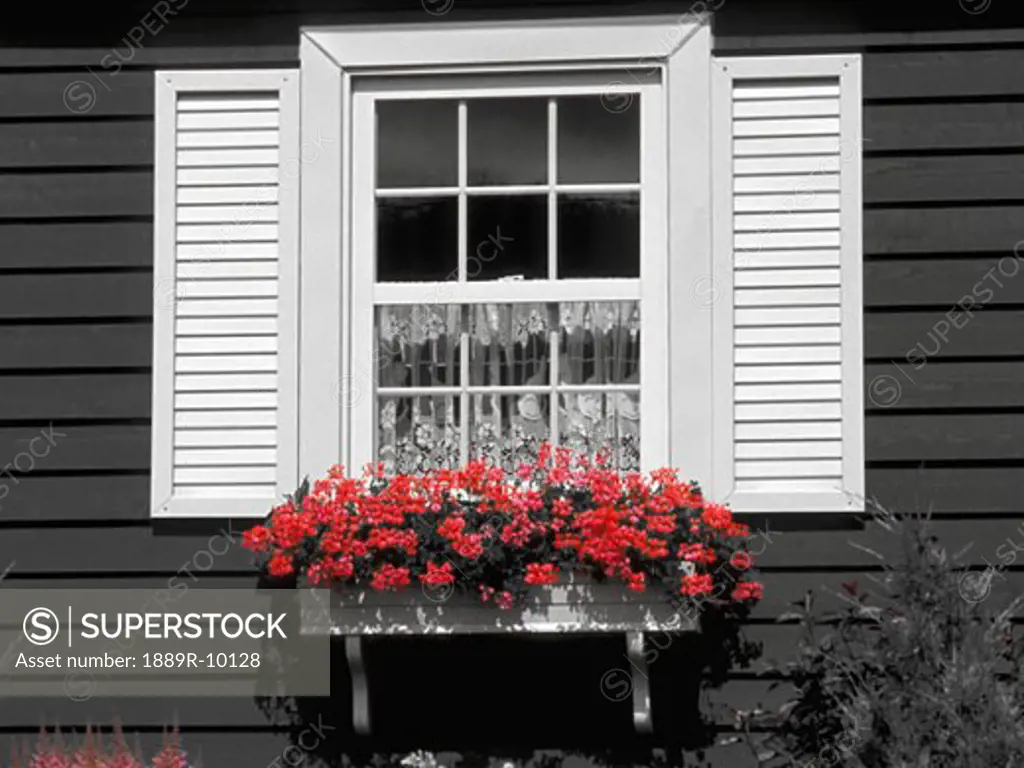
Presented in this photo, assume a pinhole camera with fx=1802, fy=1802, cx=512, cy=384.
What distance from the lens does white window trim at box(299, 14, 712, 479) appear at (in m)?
5.74

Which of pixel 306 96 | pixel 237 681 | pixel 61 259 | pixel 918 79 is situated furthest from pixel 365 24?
pixel 237 681

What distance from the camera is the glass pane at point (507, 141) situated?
5.95 m

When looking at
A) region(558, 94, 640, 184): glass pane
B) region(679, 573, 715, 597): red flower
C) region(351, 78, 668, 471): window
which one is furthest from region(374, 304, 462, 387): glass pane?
region(679, 573, 715, 597): red flower

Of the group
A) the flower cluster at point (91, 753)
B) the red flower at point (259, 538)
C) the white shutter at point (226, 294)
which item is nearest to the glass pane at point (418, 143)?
the white shutter at point (226, 294)

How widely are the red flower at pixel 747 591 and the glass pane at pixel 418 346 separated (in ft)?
3.76

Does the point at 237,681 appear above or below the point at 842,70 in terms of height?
below

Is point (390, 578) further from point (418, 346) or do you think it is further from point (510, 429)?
point (418, 346)

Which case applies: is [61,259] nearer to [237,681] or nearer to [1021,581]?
[237,681]

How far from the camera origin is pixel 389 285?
19.4ft

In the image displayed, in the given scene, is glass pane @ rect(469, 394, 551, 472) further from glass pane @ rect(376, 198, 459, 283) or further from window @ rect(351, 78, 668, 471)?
glass pane @ rect(376, 198, 459, 283)

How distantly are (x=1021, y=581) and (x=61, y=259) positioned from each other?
10.7 ft

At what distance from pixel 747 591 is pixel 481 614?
82cm

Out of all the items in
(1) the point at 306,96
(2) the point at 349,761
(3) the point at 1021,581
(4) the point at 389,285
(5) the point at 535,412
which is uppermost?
(1) the point at 306,96

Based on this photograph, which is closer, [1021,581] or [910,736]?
[910,736]
